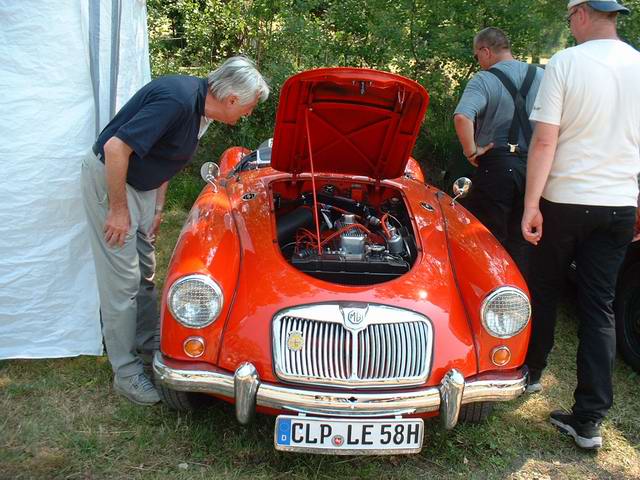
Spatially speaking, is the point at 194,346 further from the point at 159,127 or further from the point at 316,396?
the point at 159,127

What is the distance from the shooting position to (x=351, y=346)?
2607 mm

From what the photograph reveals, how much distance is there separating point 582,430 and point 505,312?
842mm

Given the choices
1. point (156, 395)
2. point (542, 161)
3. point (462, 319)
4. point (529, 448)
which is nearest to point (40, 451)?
point (156, 395)

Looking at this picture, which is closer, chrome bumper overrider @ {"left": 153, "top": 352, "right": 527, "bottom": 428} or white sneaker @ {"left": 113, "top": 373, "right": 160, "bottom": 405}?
chrome bumper overrider @ {"left": 153, "top": 352, "right": 527, "bottom": 428}

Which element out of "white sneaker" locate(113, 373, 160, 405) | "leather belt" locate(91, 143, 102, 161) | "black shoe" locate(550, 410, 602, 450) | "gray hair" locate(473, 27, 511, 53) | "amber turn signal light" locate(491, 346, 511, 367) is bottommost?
"white sneaker" locate(113, 373, 160, 405)

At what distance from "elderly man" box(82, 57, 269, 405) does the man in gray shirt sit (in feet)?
5.48

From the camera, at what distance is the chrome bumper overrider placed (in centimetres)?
251

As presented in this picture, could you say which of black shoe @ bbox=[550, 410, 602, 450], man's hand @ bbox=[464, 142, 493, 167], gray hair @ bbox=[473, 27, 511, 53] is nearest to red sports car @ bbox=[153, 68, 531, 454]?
black shoe @ bbox=[550, 410, 602, 450]

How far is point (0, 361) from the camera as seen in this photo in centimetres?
350

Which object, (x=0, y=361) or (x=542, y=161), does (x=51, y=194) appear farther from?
(x=542, y=161)

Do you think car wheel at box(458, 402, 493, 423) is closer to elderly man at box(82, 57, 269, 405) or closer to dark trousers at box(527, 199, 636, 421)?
dark trousers at box(527, 199, 636, 421)

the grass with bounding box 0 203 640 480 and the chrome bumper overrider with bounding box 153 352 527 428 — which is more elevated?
the chrome bumper overrider with bounding box 153 352 527 428

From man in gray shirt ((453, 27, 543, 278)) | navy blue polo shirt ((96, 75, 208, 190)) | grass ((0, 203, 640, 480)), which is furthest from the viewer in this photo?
man in gray shirt ((453, 27, 543, 278))

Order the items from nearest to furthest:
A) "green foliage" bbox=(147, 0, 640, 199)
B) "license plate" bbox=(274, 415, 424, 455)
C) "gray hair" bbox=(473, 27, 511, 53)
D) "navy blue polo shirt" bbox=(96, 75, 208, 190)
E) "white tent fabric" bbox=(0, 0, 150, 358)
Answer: "license plate" bbox=(274, 415, 424, 455), "navy blue polo shirt" bbox=(96, 75, 208, 190), "white tent fabric" bbox=(0, 0, 150, 358), "gray hair" bbox=(473, 27, 511, 53), "green foliage" bbox=(147, 0, 640, 199)
